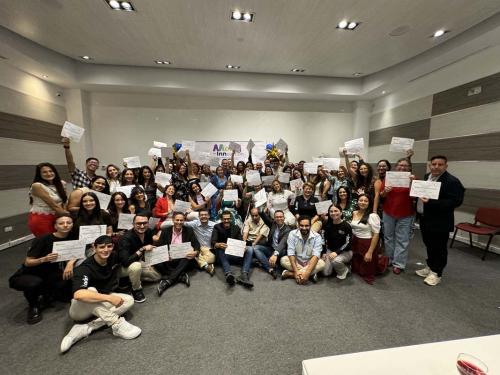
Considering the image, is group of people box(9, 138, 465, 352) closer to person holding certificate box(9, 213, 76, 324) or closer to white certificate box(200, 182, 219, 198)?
person holding certificate box(9, 213, 76, 324)

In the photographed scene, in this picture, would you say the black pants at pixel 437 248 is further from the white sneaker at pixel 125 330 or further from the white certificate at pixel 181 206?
the white sneaker at pixel 125 330

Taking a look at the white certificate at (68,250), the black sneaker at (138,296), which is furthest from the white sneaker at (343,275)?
the white certificate at (68,250)

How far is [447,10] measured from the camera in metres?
3.32

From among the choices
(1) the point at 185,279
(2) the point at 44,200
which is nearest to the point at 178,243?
(1) the point at 185,279

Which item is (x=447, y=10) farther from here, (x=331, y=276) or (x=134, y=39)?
(x=134, y=39)

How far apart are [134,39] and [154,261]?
4.21m

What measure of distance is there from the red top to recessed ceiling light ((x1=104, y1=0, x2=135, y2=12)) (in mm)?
4866

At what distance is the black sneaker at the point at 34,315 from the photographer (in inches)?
90.4

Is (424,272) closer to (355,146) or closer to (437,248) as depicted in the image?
(437,248)

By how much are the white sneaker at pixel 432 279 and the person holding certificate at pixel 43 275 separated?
4.57 metres

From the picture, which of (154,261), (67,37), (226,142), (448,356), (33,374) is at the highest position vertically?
(67,37)

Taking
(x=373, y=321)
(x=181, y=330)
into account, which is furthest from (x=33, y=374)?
(x=373, y=321)

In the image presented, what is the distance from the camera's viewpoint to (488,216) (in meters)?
3.87

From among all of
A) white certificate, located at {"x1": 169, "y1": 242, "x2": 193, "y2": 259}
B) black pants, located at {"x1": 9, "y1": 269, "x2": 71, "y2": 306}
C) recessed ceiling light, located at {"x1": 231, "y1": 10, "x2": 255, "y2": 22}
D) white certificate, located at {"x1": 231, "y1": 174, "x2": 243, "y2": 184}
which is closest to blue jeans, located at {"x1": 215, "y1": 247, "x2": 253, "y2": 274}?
white certificate, located at {"x1": 169, "y1": 242, "x2": 193, "y2": 259}
